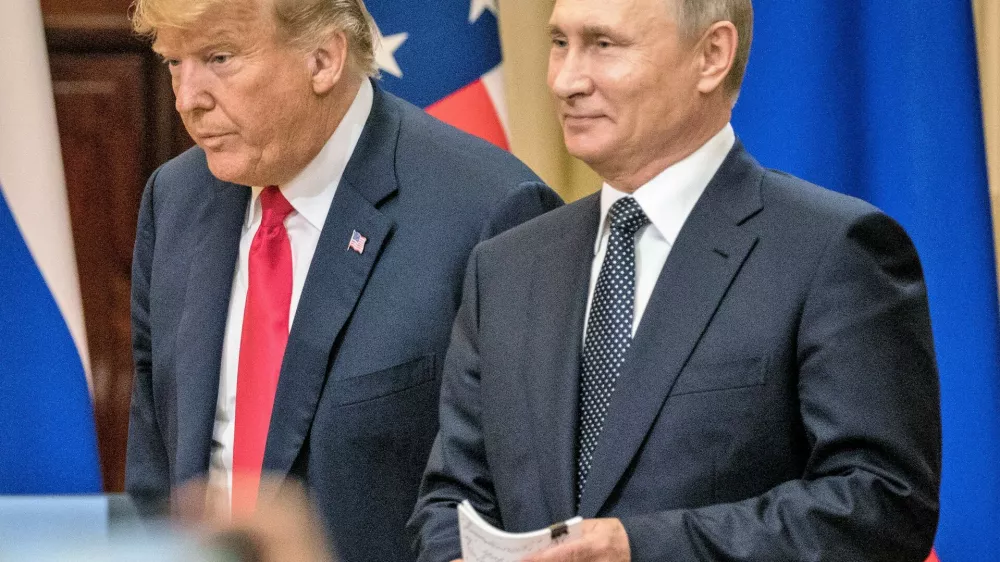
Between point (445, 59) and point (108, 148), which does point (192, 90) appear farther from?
point (108, 148)

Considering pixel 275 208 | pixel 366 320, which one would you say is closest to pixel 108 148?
pixel 275 208

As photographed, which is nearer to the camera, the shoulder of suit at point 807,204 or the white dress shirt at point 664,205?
the shoulder of suit at point 807,204

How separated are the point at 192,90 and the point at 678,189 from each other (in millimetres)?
921

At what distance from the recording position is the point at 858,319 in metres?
1.96

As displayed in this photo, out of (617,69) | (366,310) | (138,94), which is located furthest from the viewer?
(138,94)

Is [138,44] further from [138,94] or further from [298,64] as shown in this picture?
[298,64]

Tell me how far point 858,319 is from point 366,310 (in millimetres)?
934

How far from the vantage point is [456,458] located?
7.29 ft

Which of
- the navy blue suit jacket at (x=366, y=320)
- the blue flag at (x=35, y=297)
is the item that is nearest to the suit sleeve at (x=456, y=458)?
the navy blue suit jacket at (x=366, y=320)

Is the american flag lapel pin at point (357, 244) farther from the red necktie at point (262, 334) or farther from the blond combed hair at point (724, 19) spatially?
the blond combed hair at point (724, 19)

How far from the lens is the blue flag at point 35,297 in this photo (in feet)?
11.3

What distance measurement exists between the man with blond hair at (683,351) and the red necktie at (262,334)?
0.43 meters

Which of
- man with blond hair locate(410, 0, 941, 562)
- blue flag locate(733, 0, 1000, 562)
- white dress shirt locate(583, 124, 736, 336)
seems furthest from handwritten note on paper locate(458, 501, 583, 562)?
blue flag locate(733, 0, 1000, 562)

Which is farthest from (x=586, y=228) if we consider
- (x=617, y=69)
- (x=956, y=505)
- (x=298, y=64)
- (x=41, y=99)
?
(x=41, y=99)
